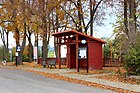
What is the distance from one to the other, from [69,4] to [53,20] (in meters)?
2.77

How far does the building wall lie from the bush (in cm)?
731

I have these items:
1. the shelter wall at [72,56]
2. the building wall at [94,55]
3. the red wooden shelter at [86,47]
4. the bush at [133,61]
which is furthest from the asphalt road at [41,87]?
the shelter wall at [72,56]

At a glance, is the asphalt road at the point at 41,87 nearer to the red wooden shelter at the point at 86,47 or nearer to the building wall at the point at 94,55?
the red wooden shelter at the point at 86,47

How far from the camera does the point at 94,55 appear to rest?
88.6ft

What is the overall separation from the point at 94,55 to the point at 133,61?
8.16 meters

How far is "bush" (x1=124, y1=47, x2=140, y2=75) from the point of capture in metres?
→ 18.9

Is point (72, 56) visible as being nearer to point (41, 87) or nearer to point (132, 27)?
point (132, 27)

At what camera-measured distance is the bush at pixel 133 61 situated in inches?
744

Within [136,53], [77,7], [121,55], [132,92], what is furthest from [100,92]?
[77,7]

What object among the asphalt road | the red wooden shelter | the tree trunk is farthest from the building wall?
the asphalt road

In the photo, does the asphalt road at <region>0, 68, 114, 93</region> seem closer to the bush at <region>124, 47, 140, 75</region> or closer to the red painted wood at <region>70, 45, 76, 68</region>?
the bush at <region>124, 47, 140, 75</region>

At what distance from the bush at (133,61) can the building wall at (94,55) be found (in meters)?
7.31

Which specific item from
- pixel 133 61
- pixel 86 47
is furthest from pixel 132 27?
pixel 86 47

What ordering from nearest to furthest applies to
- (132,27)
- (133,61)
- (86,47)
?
(133,61), (132,27), (86,47)
